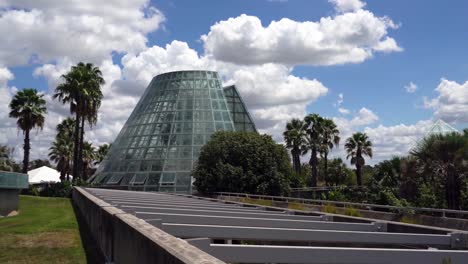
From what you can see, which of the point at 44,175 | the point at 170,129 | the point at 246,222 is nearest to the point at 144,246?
the point at 246,222

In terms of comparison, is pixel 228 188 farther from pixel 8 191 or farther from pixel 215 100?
pixel 215 100

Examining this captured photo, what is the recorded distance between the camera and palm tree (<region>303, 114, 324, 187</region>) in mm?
65438

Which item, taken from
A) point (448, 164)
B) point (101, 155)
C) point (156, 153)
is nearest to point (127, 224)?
point (448, 164)

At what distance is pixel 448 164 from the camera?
22078 mm

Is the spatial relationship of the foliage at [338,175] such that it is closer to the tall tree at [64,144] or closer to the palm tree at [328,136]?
the palm tree at [328,136]

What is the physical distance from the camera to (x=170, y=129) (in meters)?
57.3

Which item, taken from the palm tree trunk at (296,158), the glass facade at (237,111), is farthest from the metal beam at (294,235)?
the palm tree trunk at (296,158)

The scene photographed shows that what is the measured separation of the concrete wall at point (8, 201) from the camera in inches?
1203

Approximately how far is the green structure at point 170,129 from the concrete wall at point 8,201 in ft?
62.7

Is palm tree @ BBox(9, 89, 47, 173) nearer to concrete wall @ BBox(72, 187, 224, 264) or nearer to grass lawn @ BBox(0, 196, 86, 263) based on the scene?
grass lawn @ BBox(0, 196, 86, 263)

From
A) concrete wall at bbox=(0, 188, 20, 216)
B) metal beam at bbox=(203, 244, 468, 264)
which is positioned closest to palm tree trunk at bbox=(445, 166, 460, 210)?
metal beam at bbox=(203, 244, 468, 264)

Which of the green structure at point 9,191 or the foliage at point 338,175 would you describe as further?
the foliage at point 338,175

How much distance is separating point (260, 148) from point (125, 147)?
26.7 metres

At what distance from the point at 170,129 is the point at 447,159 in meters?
38.2
